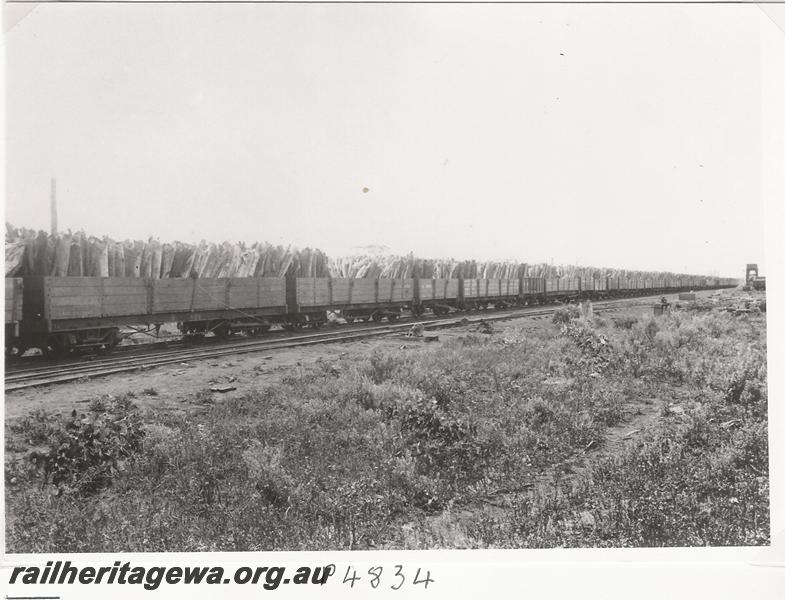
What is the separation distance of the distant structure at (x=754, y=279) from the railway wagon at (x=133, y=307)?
8.80 meters

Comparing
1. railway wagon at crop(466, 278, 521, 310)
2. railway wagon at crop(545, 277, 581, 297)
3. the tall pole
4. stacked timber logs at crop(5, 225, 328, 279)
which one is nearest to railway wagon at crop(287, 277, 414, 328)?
stacked timber logs at crop(5, 225, 328, 279)

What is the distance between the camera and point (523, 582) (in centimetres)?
408

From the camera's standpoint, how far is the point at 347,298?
13047 mm

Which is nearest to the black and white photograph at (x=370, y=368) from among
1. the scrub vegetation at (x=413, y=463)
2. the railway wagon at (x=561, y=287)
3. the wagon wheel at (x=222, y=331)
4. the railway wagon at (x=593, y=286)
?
the scrub vegetation at (x=413, y=463)

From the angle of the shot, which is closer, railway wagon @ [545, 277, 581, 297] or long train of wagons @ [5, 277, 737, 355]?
long train of wagons @ [5, 277, 737, 355]

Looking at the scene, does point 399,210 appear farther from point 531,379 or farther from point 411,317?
point 411,317

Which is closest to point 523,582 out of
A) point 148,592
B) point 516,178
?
point 148,592

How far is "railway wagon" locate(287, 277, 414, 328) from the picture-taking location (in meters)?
11.9

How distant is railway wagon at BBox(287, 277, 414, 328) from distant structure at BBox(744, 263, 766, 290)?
26.4 feet

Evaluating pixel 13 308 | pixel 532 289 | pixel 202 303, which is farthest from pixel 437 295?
pixel 13 308

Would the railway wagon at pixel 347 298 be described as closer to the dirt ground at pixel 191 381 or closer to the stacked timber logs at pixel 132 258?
the stacked timber logs at pixel 132 258

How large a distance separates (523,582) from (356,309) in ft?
32.2

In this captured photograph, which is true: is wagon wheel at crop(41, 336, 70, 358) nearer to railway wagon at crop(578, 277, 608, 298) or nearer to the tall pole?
the tall pole

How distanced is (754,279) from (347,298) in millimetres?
9377
